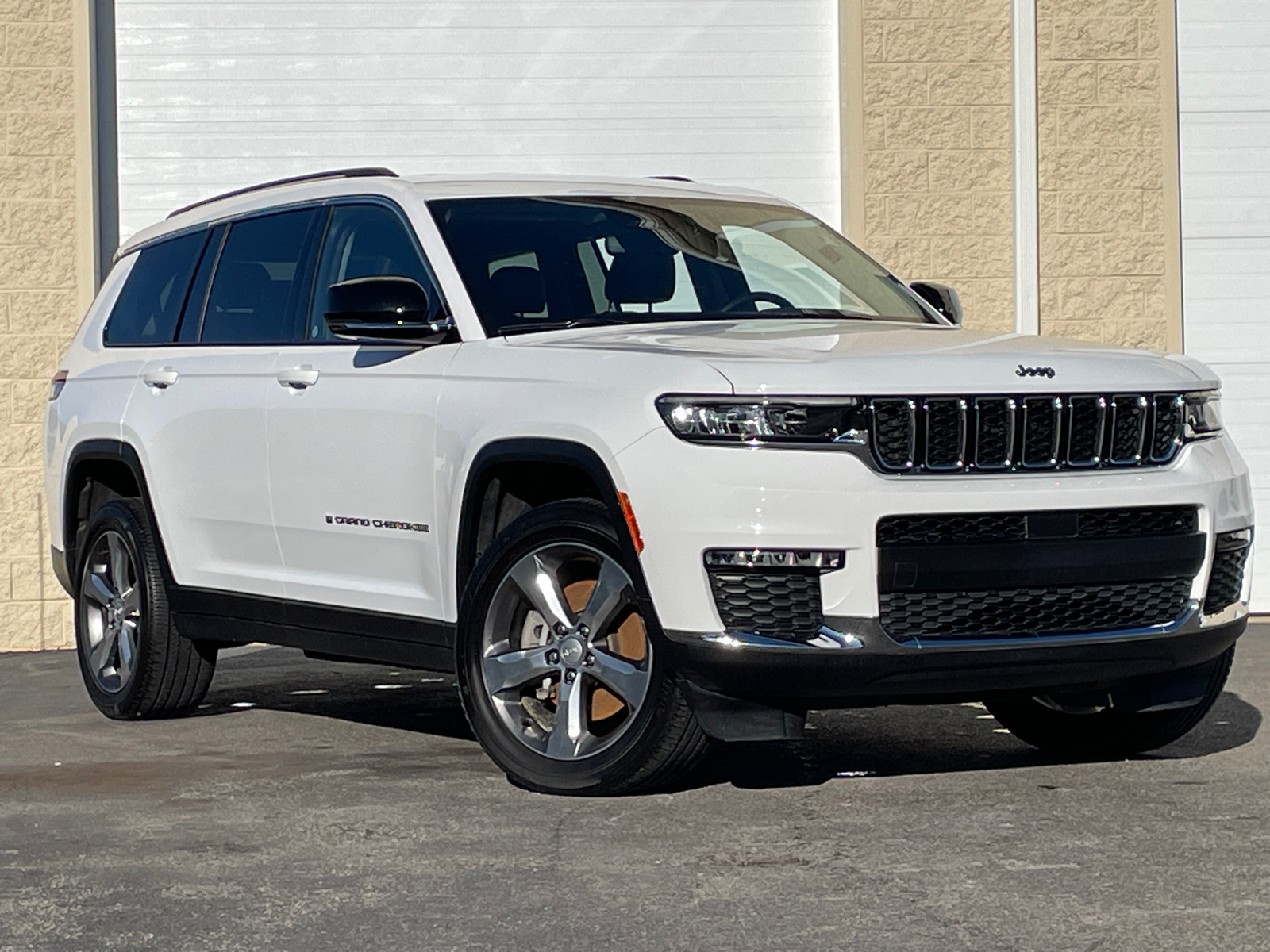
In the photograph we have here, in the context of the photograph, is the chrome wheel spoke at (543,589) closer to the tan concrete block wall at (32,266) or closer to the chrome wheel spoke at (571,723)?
the chrome wheel spoke at (571,723)

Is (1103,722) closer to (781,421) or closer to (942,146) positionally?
(781,421)

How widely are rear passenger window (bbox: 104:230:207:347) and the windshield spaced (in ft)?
5.22

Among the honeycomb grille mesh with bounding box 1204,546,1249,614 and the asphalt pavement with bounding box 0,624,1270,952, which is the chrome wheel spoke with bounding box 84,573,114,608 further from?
the honeycomb grille mesh with bounding box 1204,546,1249,614

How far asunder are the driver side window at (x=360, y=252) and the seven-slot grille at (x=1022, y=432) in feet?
6.39

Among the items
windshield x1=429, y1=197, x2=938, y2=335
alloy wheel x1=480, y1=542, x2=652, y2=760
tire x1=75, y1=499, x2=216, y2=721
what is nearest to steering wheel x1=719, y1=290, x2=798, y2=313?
windshield x1=429, y1=197, x2=938, y2=335

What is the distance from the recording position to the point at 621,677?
5871 mm

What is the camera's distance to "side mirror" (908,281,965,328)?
7.69 meters

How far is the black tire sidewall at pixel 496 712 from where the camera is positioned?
18.9ft

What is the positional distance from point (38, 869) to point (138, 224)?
24.9 ft

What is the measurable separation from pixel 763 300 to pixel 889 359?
137cm

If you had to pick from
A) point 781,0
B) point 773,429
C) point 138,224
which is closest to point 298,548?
point 773,429

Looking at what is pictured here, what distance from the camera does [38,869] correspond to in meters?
5.27

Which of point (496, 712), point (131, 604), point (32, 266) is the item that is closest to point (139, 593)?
point (131, 604)

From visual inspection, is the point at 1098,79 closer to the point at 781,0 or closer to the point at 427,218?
the point at 781,0
